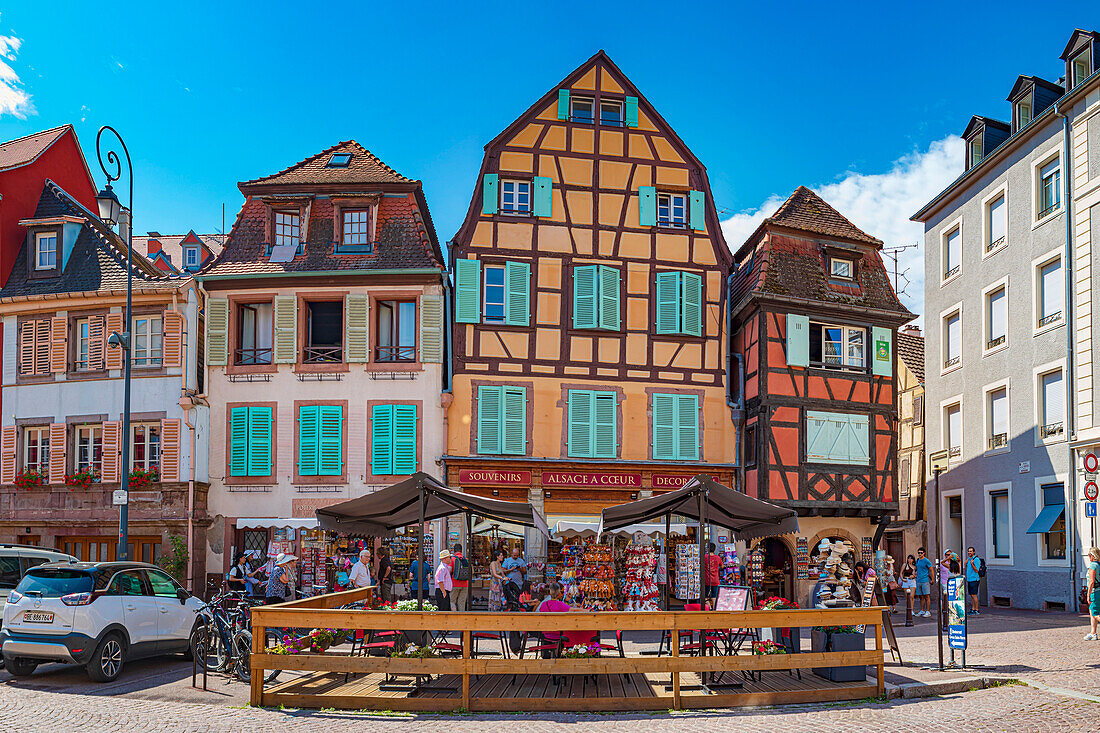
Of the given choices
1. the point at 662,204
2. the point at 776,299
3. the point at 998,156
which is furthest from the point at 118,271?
the point at 998,156

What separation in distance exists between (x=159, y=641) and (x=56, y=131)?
909 inches

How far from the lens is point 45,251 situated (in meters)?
27.9

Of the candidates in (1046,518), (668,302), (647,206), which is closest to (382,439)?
(668,302)

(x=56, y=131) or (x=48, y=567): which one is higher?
(x=56, y=131)

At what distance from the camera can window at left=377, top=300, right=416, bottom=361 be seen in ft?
85.3

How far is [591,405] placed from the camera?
2633 centimetres

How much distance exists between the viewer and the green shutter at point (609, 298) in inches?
1046

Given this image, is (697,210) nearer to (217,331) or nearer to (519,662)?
(217,331)

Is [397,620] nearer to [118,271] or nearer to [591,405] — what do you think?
[591,405]

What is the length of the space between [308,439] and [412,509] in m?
10.2

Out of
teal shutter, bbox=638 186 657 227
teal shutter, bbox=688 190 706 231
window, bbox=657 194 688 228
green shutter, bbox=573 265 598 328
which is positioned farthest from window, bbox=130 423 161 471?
teal shutter, bbox=688 190 706 231

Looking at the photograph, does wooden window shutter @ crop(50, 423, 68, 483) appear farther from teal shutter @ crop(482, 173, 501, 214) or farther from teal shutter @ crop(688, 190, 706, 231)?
teal shutter @ crop(688, 190, 706, 231)

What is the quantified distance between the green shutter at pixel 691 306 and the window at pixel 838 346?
336 centimetres

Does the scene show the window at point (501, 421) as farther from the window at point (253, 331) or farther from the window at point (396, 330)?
the window at point (253, 331)
